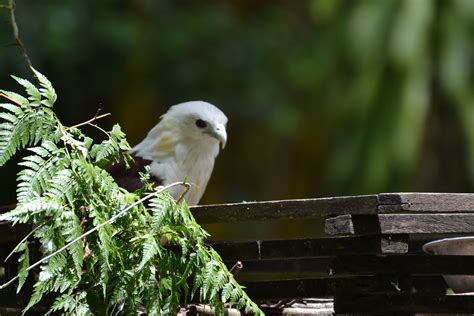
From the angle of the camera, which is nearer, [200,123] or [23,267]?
[23,267]

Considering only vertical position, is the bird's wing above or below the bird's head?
below

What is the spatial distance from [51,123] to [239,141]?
33.7ft

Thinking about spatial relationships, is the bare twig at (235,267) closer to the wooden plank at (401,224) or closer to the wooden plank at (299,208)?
the wooden plank at (299,208)

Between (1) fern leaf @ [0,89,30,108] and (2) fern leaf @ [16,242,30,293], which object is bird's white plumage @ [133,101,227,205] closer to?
(1) fern leaf @ [0,89,30,108]

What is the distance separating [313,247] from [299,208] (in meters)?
0.14

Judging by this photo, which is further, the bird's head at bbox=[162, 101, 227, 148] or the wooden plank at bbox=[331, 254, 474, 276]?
the bird's head at bbox=[162, 101, 227, 148]

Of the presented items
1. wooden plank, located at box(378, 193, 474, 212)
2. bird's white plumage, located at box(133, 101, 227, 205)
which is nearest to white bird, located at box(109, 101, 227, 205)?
bird's white plumage, located at box(133, 101, 227, 205)

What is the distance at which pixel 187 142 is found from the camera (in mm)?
4727

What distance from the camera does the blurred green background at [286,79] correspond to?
10102mm

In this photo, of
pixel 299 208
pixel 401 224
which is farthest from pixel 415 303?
pixel 299 208

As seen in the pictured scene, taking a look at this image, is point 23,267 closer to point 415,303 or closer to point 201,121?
point 415,303

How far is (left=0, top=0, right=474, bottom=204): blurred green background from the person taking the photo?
33.1ft

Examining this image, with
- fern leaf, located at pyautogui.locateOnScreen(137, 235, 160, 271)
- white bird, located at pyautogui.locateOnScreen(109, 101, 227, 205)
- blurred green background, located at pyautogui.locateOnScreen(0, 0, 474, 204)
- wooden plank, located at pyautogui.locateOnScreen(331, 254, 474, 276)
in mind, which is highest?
blurred green background, located at pyautogui.locateOnScreen(0, 0, 474, 204)

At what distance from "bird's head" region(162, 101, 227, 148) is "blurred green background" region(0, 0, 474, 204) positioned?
179 inches
